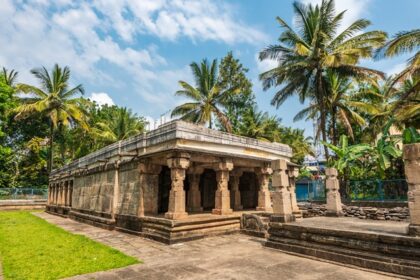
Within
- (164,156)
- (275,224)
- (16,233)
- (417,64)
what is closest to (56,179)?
(16,233)

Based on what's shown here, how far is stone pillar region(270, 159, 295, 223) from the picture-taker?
8.30 metres

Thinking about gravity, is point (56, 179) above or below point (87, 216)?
above

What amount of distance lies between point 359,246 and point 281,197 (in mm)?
2637

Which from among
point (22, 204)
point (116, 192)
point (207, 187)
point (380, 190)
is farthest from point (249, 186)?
point (22, 204)

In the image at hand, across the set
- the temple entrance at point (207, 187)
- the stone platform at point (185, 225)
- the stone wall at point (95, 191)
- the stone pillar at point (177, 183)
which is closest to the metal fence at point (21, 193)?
the stone wall at point (95, 191)

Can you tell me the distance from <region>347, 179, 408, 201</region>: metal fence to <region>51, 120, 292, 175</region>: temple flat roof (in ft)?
15.5

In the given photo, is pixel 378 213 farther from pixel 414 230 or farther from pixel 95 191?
pixel 95 191

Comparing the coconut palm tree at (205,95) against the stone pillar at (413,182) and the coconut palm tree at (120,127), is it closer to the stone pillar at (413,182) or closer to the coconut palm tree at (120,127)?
the coconut palm tree at (120,127)

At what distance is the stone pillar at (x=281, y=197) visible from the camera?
27.2 ft

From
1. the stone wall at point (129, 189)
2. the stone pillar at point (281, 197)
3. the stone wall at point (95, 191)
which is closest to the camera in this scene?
the stone pillar at point (281, 197)

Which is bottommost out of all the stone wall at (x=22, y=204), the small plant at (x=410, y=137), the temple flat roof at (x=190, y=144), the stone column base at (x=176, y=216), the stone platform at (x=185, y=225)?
the stone wall at (x=22, y=204)

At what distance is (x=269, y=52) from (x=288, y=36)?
1567 millimetres

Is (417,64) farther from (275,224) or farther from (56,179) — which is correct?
(56,179)

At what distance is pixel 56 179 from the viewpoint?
22.9 metres
